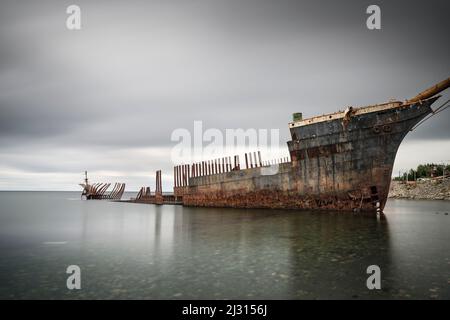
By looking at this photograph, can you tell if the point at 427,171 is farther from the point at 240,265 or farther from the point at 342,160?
the point at 240,265

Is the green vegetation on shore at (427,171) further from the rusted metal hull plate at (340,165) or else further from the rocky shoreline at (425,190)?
the rusted metal hull plate at (340,165)

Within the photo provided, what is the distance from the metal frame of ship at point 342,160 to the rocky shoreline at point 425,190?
33.7 metres

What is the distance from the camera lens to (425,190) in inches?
1813

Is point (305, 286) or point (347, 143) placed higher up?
point (347, 143)

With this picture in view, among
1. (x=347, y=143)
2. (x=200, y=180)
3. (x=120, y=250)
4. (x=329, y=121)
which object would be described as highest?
(x=329, y=121)

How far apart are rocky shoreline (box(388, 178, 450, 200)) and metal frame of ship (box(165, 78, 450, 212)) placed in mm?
33735

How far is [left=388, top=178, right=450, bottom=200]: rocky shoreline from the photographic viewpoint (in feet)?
138

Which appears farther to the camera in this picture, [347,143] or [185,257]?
[347,143]

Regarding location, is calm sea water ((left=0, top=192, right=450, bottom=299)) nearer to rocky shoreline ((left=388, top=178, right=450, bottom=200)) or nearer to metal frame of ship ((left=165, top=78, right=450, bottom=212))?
metal frame of ship ((left=165, top=78, right=450, bottom=212))

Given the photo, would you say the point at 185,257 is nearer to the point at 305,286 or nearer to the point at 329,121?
the point at 305,286
